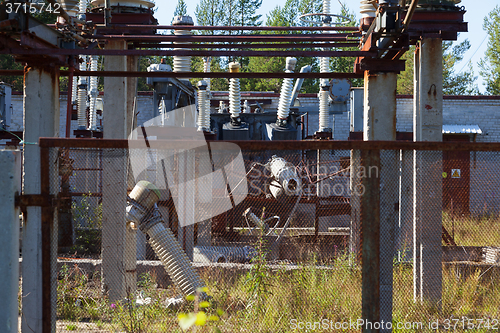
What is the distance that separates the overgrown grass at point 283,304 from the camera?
461cm

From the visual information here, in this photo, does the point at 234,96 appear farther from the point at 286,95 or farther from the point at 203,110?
the point at 286,95

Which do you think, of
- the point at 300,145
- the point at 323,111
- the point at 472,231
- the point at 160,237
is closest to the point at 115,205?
the point at 160,237

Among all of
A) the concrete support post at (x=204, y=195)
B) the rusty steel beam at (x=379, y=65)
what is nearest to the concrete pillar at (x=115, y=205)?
the concrete support post at (x=204, y=195)

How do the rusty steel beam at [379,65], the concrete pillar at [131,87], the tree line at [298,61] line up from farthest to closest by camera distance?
the tree line at [298,61], the concrete pillar at [131,87], the rusty steel beam at [379,65]

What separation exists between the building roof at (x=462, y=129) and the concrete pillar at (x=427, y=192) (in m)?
15.9

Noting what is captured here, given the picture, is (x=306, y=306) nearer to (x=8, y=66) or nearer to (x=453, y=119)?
(x=453, y=119)

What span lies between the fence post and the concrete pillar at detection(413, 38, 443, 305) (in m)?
1.90

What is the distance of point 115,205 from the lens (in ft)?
→ 21.1

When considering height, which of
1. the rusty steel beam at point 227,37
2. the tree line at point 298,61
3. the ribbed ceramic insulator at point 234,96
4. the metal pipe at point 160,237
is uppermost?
the tree line at point 298,61

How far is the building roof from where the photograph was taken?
21.0 m

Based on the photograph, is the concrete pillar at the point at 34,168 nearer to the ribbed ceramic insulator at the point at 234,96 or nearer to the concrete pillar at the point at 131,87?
the concrete pillar at the point at 131,87

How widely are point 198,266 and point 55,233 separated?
3.57 meters

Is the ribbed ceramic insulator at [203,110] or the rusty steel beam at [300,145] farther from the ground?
the ribbed ceramic insulator at [203,110]

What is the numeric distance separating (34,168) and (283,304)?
297 cm
